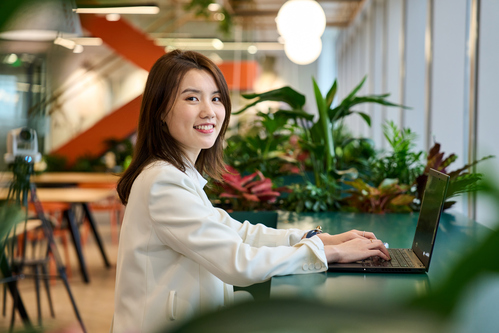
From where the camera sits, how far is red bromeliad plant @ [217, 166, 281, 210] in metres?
2.46

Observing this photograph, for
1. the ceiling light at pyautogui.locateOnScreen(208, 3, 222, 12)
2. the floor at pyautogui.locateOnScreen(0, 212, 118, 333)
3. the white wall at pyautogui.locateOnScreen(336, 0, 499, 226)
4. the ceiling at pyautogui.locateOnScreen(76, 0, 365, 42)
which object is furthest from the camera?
the ceiling at pyautogui.locateOnScreen(76, 0, 365, 42)

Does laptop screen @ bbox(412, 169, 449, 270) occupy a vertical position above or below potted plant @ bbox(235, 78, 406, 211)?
below

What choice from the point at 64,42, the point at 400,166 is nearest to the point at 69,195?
the point at 400,166

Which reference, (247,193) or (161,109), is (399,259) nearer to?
(161,109)

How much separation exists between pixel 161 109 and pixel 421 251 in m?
0.87

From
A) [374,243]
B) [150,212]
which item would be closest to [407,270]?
[374,243]

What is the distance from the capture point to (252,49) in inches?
472

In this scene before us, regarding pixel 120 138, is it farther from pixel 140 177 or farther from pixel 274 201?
pixel 140 177

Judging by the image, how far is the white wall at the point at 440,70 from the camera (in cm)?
303

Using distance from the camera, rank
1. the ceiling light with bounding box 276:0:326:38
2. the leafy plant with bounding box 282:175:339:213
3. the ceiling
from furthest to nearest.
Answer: the ceiling < the ceiling light with bounding box 276:0:326:38 < the leafy plant with bounding box 282:175:339:213

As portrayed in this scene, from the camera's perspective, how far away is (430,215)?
1463mm

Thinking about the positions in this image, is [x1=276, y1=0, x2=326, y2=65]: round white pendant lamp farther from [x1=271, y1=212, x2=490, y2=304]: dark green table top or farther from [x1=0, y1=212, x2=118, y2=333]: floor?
[x1=271, y1=212, x2=490, y2=304]: dark green table top

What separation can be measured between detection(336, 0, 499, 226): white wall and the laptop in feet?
0.38

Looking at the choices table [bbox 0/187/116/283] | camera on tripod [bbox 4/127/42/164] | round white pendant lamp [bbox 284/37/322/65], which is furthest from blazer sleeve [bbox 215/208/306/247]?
round white pendant lamp [bbox 284/37/322/65]
